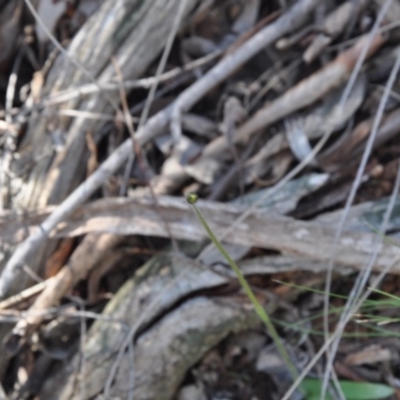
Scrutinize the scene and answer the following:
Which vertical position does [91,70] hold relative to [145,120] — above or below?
above

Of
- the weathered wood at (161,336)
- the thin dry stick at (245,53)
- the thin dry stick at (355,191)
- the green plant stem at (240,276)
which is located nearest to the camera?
the green plant stem at (240,276)

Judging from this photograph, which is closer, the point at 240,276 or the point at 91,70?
the point at 240,276

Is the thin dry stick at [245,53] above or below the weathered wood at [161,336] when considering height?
above

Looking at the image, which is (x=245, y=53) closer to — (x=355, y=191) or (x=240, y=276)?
(x=355, y=191)

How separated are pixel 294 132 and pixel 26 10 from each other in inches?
30.7

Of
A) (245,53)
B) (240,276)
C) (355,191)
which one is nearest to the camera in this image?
(240,276)

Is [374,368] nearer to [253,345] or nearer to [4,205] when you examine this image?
[253,345]

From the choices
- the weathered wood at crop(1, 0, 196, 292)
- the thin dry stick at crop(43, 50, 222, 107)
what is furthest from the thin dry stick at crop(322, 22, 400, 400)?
the weathered wood at crop(1, 0, 196, 292)

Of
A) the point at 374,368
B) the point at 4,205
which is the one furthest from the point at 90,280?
the point at 374,368

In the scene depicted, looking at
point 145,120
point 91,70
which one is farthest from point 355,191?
point 91,70

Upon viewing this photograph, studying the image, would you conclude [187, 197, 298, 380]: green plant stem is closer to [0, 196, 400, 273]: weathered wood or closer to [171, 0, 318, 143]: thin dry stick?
[0, 196, 400, 273]: weathered wood

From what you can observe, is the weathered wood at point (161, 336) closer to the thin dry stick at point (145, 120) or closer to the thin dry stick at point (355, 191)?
the thin dry stick at point (145, 120)

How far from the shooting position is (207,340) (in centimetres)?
115

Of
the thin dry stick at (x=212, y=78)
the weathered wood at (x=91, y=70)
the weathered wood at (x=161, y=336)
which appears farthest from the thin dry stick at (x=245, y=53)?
the weathered wood at (x=161, y=336)
